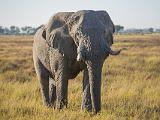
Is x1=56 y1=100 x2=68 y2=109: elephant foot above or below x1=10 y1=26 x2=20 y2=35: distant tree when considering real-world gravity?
above

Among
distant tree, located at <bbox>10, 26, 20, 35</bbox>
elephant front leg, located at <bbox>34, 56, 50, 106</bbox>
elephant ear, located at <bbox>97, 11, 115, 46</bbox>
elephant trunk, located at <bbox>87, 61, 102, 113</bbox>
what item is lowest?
distant tree, located at <bbox>10, 26, 20, 35</bbox>

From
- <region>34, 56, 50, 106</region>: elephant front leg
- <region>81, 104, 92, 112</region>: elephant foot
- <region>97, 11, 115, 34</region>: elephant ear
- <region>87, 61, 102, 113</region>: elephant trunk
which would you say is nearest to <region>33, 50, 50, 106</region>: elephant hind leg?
<region>34, 56, 50, 106</region>: elephant front leg

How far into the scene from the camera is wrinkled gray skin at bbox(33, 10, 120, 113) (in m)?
6.29

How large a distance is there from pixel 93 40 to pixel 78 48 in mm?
251

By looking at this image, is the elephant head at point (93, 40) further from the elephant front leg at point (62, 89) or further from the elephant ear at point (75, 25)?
the elephant front leg at point (62, 89)

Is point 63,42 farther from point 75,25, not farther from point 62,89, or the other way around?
point 62,89

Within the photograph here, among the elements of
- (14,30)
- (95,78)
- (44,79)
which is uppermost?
(95,78)

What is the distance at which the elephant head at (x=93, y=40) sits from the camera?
246 inches

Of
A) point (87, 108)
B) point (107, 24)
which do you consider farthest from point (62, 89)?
point (107, 24)

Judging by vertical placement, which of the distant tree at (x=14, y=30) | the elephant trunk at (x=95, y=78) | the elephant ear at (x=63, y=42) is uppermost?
the elephant ear at (x=63, y=42)

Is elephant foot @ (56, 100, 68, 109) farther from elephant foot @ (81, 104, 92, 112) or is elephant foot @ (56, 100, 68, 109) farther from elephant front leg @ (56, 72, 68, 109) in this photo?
elephant foot @ (81, 104, 92, 112)

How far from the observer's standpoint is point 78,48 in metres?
6.36

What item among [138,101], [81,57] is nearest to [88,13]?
[81,57]

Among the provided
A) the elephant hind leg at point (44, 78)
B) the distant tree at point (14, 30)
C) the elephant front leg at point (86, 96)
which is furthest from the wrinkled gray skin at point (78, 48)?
the distant tree at point (14, 30)
